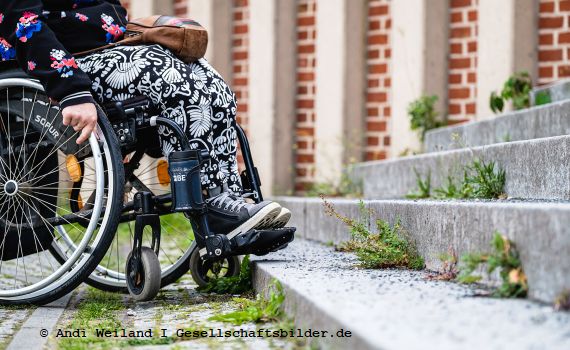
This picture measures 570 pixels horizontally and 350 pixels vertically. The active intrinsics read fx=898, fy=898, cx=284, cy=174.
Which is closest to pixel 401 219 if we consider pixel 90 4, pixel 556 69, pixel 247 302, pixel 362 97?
pixel 247 302

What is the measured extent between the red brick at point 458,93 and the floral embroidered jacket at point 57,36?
8.29 feet

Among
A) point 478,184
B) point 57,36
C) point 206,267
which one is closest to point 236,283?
point 206,267

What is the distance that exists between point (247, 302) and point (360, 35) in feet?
10.1

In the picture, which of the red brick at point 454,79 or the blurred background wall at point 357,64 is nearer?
the blurred background wall at point 357,64

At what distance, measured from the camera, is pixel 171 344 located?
207 cm

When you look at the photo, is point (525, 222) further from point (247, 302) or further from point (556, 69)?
point (556, 69)

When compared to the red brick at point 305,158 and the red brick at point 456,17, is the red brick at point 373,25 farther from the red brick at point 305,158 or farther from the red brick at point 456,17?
the red brick at point 305,158

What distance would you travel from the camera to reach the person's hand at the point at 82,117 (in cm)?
253

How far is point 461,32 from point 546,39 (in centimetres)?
48

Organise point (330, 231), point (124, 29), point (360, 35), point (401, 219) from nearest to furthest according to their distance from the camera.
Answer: point (401, 219)
point (124, 29)
point (330, 231)
point (360, 35)

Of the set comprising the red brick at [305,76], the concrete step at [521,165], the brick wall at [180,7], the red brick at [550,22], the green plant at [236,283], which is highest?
the brick wall at [180,7]

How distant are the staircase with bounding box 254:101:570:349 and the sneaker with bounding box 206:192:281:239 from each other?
14 centimetres

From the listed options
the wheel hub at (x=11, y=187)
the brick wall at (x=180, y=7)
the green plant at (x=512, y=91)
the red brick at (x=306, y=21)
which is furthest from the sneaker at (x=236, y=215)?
the brick wall at (x=180, y=7)

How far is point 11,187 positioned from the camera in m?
2.73
